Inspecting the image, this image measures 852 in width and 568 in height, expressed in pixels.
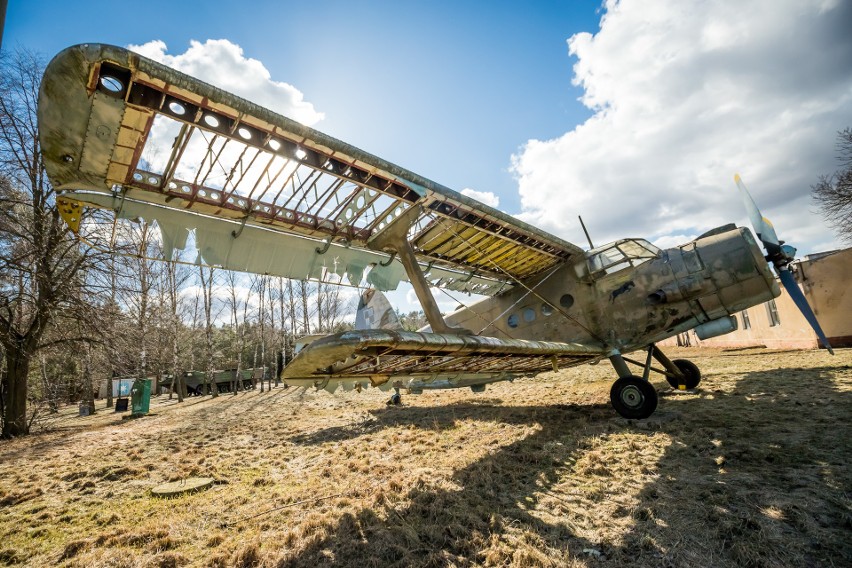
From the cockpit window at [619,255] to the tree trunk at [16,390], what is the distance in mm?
16343

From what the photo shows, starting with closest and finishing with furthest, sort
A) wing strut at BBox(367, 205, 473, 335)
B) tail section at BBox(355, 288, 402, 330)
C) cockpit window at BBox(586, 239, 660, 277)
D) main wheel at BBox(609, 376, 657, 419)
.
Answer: wing strut at BBox(367, 205, 473, 335) < main wheel at BBox(609, 376, 657, 419) < cockpit window at BBox(586, 239, 660, 277) < tail section at BBox(355, 288, 402, 330)

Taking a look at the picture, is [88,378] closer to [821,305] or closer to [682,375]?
[682,375]

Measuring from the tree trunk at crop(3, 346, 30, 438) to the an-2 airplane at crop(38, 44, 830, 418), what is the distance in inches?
433

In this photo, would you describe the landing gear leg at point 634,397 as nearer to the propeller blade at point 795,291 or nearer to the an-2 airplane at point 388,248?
the an-2 airplane at point 388,248

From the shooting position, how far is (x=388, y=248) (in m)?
6.44

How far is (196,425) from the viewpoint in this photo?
10617 mm

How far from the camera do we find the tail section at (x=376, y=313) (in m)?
10.9

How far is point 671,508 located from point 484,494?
1.79 metres

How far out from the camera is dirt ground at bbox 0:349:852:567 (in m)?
2.83

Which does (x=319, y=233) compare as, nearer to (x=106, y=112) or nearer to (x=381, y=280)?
(x=381, y=280)

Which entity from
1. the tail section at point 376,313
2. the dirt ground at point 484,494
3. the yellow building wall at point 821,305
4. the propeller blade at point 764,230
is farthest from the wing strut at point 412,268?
the yellow building wall at point 821,305

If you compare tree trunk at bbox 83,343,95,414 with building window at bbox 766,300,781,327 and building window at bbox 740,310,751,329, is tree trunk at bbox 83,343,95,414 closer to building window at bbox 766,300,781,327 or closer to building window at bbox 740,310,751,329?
building window at bbox 766,300,781,327

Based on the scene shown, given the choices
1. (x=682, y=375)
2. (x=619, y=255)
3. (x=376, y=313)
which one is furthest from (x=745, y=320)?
(x=376, y=313)

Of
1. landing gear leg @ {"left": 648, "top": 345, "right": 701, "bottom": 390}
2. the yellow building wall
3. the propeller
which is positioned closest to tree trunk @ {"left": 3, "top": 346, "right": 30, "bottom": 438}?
landing gear leg @ {"left": 648, "top": 345, "right": 701, "bottom": 390}
